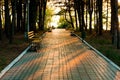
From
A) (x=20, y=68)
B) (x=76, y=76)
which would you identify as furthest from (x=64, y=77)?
(x=20, y=68)

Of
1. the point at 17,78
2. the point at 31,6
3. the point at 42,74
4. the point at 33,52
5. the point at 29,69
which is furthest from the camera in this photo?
the point at 31,6

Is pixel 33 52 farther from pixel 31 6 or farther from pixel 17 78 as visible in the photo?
pixel 31 6

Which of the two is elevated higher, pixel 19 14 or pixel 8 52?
pixel 19 14

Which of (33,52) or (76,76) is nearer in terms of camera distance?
(76,76)

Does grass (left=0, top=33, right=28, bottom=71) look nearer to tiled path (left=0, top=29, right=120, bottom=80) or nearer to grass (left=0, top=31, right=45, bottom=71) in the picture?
grass (left=0, top=31, right=45, bottom=71)

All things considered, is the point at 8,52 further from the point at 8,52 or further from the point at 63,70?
the point at 63,70

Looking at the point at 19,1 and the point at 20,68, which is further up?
the point at 19,1

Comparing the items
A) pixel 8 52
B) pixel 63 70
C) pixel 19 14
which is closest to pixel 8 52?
pixel 8 52

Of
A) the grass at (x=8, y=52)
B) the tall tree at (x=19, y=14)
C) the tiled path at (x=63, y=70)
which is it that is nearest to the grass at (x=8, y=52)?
the grass at (x=8, y=52)

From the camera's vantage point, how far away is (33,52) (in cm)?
2233

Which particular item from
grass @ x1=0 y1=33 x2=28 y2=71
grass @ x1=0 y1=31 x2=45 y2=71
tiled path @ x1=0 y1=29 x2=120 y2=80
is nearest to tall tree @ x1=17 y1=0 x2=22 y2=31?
grass @ x1=0 y1=31 x2=45 y2=71

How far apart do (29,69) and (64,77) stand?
2456 mm

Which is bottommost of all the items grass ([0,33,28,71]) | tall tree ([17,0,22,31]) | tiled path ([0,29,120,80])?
tiled path ([0,29,120,80])

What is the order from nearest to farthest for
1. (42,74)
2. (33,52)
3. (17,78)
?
1. (17,78)
2. (42,74)
3. (33,52)
